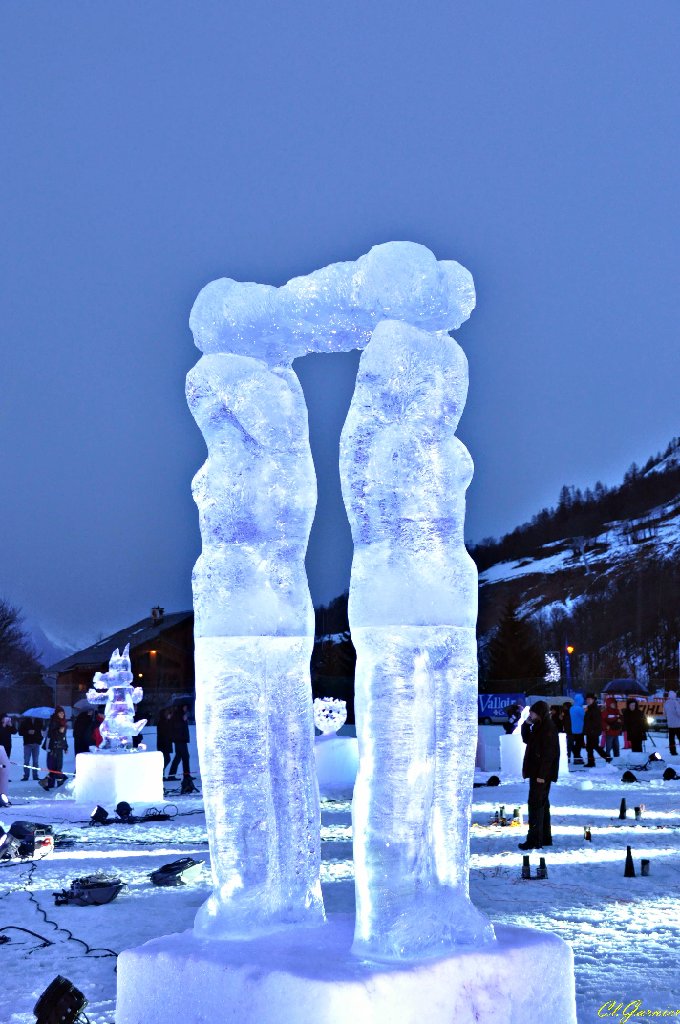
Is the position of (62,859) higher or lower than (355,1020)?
lower

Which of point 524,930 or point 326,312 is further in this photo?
point 326,312

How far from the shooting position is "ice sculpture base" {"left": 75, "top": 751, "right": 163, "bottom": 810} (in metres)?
15.7

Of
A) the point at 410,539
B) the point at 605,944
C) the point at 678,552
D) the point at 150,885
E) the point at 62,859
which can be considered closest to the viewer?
the point at 410,539

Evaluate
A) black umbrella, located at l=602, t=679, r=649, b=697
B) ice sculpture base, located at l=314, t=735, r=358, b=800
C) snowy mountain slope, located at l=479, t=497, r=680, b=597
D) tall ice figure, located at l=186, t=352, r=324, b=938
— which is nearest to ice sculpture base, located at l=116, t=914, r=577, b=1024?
tall ice figure, located at l=186, t=352, r=324, b=938

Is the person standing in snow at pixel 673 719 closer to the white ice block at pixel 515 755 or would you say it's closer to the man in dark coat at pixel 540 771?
the white ice block at pixel 515 755

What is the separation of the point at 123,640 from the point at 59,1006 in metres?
55.7

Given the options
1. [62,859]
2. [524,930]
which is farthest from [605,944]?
[62,859]

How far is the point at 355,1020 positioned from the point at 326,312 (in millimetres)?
3028

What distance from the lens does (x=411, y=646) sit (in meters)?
4.57

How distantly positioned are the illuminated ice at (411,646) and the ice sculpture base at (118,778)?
1181 centimetres

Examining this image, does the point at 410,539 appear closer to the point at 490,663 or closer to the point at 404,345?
the point at 404,345

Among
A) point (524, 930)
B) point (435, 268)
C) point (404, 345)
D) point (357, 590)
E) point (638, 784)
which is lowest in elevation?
point (638, 784)

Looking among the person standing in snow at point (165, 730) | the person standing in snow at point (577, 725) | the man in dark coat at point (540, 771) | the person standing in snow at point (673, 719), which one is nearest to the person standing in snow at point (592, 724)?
the person standing in snow at point (577, 725)

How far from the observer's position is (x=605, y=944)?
7438mm
